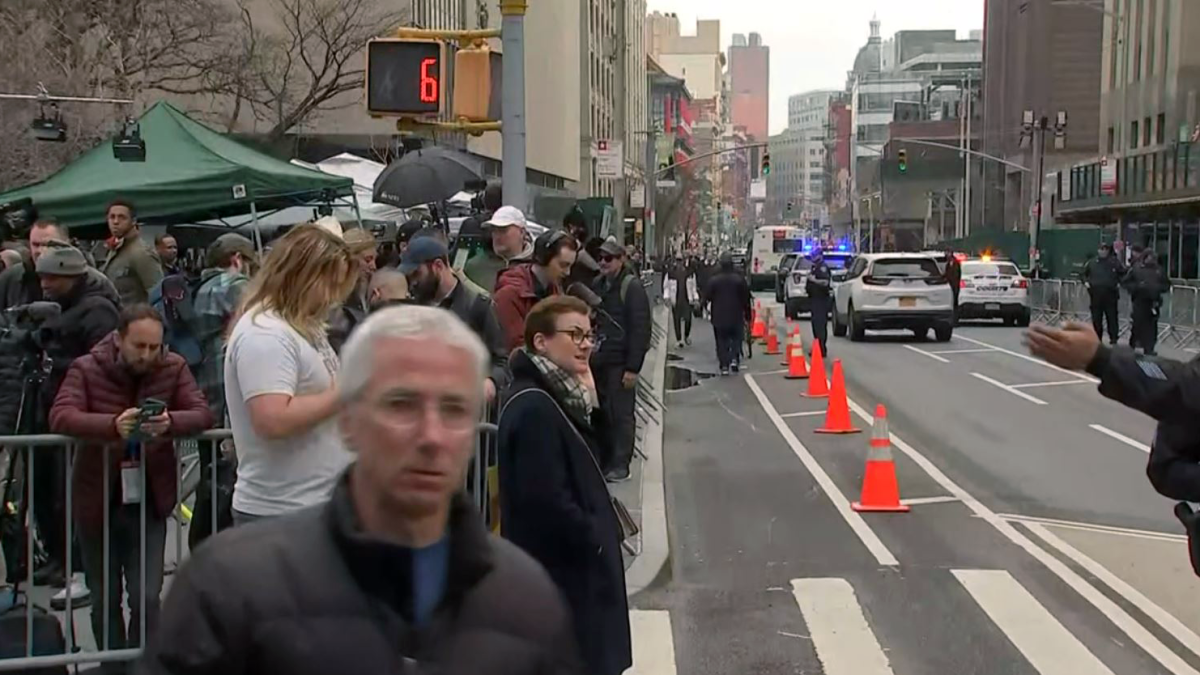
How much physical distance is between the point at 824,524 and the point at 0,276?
5861 mm

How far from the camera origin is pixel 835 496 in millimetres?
11578

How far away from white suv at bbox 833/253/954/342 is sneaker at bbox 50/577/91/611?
76.4ft

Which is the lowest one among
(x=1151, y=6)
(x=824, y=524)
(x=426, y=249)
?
(x=824, y=524)

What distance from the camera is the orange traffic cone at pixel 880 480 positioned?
1088cm

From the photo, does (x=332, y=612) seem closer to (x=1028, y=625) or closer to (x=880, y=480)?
(x=1028, y=625)

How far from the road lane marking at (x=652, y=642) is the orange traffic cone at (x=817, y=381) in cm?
1151

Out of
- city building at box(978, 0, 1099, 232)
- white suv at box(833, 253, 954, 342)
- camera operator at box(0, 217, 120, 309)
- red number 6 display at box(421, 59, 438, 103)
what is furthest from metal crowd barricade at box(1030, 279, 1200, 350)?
city building at box(978, 0, 1099, 232)

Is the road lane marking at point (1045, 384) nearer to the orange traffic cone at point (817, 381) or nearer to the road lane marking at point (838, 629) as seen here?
the orange traffic cone at point (817, 381)

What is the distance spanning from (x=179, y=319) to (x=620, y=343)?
159 inches

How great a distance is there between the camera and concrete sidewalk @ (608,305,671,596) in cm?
885

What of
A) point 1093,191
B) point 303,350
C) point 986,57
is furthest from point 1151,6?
point 303,350

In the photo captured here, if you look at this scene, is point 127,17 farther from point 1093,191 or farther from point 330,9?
point 1093,191

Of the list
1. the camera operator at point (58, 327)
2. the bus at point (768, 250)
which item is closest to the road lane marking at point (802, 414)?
the camera operator at point (58, 327)

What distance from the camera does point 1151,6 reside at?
53031 millimetres
